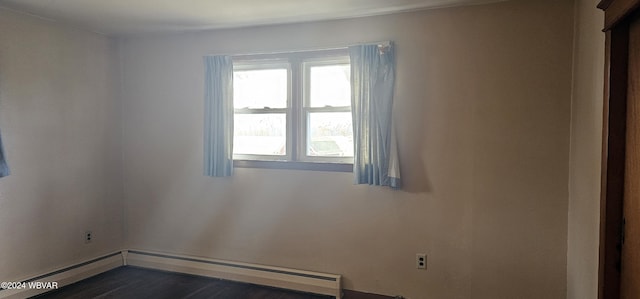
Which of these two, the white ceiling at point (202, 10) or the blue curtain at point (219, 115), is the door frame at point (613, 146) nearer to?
the white ceiling at point (202, 10)

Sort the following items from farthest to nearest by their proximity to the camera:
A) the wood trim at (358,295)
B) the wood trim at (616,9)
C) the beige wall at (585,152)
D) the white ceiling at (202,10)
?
1. the wood trim at (358,295)
2. the white ceiling at (202,10)
3. the beige wall at (585,152)
4. the wood trim at (616,9)

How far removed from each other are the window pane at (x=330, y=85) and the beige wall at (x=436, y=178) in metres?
0.21

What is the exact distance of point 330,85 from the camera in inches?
129

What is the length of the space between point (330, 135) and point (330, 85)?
420mm

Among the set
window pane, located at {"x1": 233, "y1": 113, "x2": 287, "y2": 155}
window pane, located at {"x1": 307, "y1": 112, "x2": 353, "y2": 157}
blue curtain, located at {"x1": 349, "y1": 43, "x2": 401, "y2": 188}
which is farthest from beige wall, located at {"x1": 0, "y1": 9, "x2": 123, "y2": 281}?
blue curtain, located at {"x1": 349, "y1": 43, "x2": 401, "y2": 188}

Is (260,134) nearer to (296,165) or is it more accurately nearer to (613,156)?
(296,165)

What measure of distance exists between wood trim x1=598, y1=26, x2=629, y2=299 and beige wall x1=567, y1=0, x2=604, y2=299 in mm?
162

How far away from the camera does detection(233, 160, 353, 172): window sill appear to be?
322 cm

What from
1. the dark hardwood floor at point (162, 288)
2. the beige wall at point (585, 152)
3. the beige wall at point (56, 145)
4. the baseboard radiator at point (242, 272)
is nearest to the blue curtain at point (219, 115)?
the baseboard radiator at point (242, 272)

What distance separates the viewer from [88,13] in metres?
3.14

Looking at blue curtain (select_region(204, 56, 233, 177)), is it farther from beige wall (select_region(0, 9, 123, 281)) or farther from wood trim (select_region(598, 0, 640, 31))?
wood trim (select_region(598, 0, 640, 31))

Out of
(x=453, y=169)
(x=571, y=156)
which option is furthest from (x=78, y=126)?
(x=571, y=156)

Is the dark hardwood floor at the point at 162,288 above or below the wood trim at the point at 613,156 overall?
below

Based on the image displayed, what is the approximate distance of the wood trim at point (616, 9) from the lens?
4.79 ft
